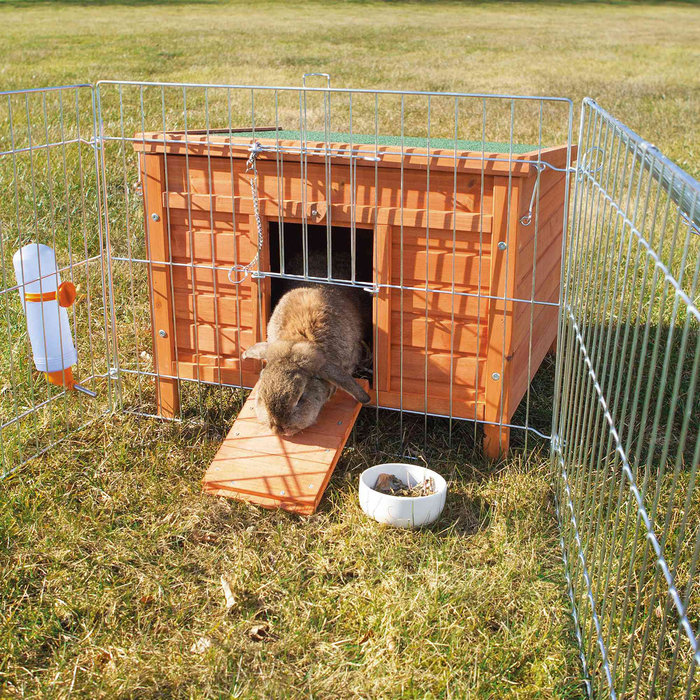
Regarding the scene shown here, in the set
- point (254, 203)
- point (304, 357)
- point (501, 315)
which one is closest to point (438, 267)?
point (501, 315)

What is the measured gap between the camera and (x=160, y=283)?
4840 millimetres

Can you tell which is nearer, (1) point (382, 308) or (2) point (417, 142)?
(1) point (382, 308)

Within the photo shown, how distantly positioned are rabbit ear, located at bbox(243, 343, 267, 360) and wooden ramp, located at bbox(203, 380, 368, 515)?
0.98 feet

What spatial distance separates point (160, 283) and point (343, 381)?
1.31 metres

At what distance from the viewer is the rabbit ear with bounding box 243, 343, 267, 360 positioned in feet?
14.6

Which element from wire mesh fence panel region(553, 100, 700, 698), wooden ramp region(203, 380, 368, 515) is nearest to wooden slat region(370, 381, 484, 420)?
wooden ramp region(203, 380, 368, 515)

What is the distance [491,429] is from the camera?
14.7 ft

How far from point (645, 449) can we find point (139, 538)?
8.84 ft

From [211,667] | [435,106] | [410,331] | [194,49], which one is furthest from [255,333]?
[194,49]

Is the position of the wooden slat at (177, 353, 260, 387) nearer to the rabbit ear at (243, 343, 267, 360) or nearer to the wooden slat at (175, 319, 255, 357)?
the wooden slat at (175, 319, 255, 357)

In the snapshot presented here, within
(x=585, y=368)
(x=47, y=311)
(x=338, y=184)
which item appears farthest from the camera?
(x=47, y=311)

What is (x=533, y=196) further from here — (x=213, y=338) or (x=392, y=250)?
(x=213, y=338)

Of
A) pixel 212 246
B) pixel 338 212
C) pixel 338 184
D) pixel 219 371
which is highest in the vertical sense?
pixel 338 184

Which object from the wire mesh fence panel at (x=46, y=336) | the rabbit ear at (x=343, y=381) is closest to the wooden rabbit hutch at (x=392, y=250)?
the rabbit ear at (x=343, y=381)
